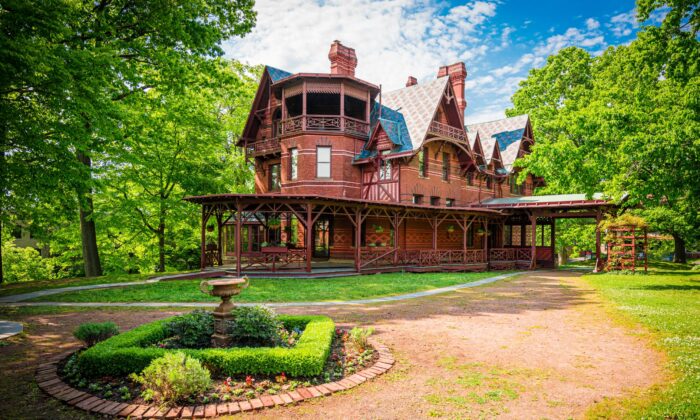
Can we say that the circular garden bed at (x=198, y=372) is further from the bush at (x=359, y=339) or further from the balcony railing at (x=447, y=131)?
the balcony railing at (x=447, y=131)

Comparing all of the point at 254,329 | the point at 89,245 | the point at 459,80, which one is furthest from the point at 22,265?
the point at 459,80

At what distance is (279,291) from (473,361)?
30.1 feet

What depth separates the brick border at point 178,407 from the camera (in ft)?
15.6

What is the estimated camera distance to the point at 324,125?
83.3 ft

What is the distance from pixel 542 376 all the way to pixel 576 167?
→ 18347mm

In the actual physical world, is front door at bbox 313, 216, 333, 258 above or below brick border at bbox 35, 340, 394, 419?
above

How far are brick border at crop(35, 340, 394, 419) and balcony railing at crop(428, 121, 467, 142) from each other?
2225 centimetres

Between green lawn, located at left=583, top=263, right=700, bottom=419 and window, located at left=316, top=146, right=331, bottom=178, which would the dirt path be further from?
window, located at left=316, top=146, right=331, bottom=178

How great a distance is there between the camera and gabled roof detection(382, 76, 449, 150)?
84.9ft

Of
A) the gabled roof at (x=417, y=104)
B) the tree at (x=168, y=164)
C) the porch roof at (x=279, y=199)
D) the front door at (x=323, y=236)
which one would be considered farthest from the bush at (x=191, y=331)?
the gabled roof at (x=417, y=104)

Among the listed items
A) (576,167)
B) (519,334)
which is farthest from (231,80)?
(576,167)

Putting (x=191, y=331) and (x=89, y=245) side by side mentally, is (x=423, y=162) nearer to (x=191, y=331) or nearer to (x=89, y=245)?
(x=89, y=245)

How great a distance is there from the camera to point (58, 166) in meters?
12.2

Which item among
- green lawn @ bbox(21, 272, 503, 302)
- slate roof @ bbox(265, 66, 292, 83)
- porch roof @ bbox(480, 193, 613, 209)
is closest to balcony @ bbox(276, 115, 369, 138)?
slate roof @ bbox(265, 66, 292, 83)
